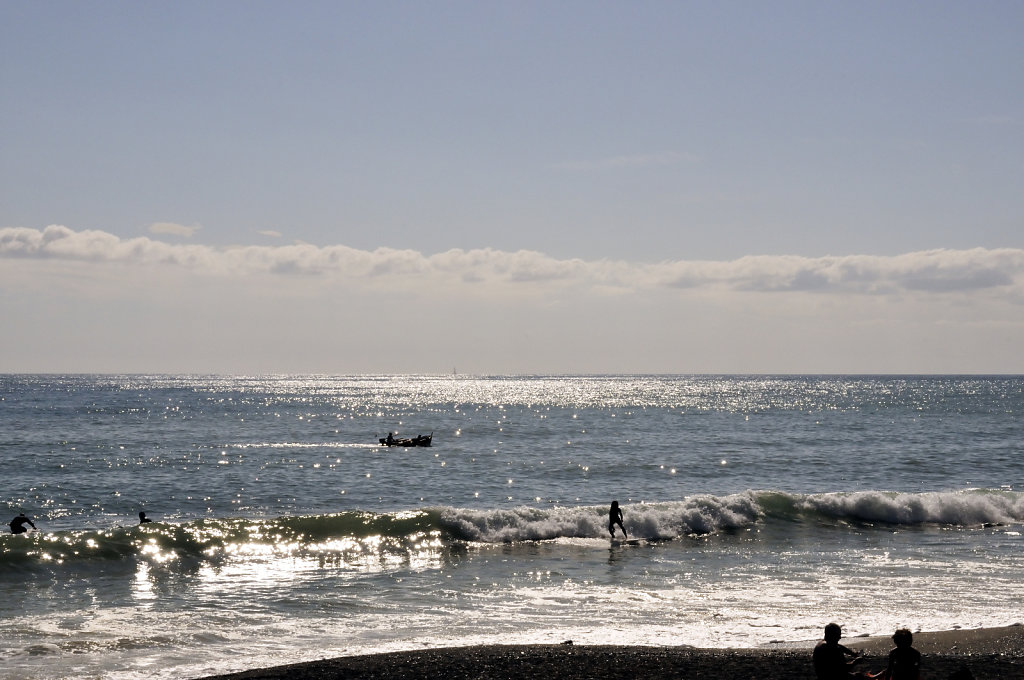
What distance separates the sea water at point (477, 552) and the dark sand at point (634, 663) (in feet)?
3.62

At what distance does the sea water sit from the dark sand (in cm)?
110

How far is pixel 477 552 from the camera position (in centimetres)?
2656

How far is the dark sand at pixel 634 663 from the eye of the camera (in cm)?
1375

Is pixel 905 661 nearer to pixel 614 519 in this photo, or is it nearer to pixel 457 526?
pixel 614 519

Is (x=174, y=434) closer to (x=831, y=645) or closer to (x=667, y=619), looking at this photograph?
(x=667, y=619)

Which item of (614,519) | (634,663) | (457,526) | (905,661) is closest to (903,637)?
(905,661)

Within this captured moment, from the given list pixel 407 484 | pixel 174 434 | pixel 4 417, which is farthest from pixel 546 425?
pixel 4 417

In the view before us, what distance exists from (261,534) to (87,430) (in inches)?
2400

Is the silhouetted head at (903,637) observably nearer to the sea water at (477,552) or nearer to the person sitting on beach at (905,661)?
the person sitting on beach at (905,661)

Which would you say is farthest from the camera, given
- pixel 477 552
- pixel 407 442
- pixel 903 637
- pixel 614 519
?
pixel 407 442

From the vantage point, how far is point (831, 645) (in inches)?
452

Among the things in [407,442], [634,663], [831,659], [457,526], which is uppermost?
[831,659]

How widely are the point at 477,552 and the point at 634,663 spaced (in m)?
12.6

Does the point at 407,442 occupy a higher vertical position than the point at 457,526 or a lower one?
lower
